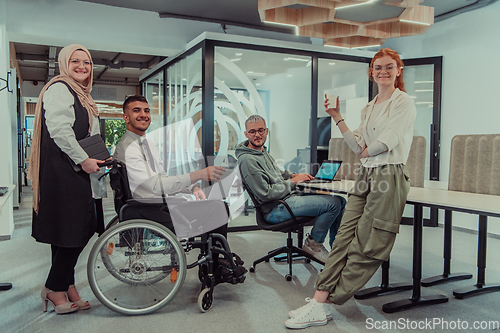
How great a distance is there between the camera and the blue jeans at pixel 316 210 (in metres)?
2.85

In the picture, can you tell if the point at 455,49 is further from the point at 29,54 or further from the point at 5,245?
the point at 29,54

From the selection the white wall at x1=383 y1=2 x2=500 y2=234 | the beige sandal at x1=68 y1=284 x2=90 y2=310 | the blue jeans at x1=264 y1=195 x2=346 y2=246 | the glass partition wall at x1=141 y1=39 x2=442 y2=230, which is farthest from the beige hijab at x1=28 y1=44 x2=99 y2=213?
the white wall at x1=383 y1=2 x2=500 y2=234

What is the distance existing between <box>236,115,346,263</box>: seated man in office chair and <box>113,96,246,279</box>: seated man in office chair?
1.45ft

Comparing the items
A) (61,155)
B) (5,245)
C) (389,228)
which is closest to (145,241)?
(61,155)

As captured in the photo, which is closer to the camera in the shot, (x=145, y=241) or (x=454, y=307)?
(x=145, y=241)

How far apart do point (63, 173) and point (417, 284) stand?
2.26m

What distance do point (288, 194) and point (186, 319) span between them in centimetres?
121

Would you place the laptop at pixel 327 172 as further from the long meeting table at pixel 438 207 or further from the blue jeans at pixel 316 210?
the blue jeans at pixel 316 210

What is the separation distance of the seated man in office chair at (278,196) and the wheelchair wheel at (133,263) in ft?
2.79

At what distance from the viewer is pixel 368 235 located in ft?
7.04

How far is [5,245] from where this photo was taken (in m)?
3.98

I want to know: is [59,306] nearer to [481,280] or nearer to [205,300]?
[205,300]

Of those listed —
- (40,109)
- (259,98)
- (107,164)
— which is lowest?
(107,164)

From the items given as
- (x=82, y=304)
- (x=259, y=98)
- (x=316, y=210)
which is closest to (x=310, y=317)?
(x=316, y=210)
